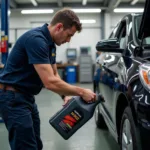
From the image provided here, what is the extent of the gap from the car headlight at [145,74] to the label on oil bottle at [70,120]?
52 centimetres

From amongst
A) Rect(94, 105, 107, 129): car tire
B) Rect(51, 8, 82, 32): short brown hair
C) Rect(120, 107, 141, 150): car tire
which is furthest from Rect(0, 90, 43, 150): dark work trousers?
Rect(94, 105, 107, 129): car tire

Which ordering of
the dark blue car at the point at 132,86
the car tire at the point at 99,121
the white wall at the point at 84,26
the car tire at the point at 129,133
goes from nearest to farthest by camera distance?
the dark blue car at the point at 132,86, the car tire at the point at 129,133, the car tire at the point at 99,121, the white wall at the point at 84,26

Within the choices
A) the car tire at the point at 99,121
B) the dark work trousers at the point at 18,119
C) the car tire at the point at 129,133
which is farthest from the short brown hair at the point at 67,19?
the car tire at the point at 99,121

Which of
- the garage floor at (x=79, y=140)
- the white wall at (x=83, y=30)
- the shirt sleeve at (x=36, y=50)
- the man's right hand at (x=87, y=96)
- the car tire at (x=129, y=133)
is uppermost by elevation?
the white wall at (x=83, y=30)

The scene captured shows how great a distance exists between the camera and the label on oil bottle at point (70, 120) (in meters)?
1.93

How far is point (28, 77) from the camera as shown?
1.92 meters

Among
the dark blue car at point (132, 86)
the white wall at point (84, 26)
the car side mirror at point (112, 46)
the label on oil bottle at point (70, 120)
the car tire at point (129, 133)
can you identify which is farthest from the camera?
the white wall at point (84, 26)

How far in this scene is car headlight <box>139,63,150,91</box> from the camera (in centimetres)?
171

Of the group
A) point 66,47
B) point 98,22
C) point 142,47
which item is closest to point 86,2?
point 98,22

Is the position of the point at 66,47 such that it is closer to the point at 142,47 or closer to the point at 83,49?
the point at 83,49

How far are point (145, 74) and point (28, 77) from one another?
0.83m

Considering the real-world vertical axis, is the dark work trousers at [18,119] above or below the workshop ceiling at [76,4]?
below

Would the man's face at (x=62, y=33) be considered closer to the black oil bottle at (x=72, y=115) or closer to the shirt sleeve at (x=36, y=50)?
the shirt sleeve at (x=36, y=50)

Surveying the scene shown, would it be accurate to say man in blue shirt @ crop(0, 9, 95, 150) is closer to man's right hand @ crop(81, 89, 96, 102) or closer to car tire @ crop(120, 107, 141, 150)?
man's right hand @ crop(81, 89, 96, 102)
